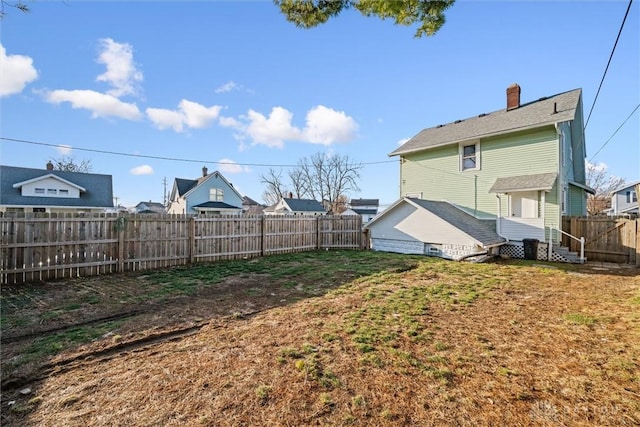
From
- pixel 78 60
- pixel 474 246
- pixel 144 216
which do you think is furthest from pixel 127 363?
pixel 78 60

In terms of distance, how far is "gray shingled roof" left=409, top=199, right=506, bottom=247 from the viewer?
11625 millimetres

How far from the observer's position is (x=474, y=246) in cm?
1121

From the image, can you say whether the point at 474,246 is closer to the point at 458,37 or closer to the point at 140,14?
the point at 458,37

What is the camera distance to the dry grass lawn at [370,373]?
238 cm

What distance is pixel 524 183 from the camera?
476 inches

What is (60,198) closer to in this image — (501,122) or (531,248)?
(501,122)

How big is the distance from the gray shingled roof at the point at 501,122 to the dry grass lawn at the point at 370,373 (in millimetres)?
9597

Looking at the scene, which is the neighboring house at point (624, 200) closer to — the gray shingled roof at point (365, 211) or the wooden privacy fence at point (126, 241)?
the gray shingled roof at point (365, 211)

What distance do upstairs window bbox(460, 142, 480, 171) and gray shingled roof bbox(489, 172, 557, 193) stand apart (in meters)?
1.51

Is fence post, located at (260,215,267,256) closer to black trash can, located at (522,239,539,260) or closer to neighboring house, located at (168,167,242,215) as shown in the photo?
black trash can, located at (522,239,539,260)

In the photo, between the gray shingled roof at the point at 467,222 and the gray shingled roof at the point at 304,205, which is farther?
the gray shingled roof at the point at 304,205

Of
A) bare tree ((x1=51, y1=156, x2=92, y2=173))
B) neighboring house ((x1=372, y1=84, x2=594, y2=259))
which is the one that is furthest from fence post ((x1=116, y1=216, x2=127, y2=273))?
bare tree ((x1=51, y1=156, x2=92, y2=173))

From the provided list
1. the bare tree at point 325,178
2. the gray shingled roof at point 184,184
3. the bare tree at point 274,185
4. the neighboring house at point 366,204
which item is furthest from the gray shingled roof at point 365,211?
the gray shingled roof at point 184,184

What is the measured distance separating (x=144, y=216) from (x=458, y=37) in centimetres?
1096
